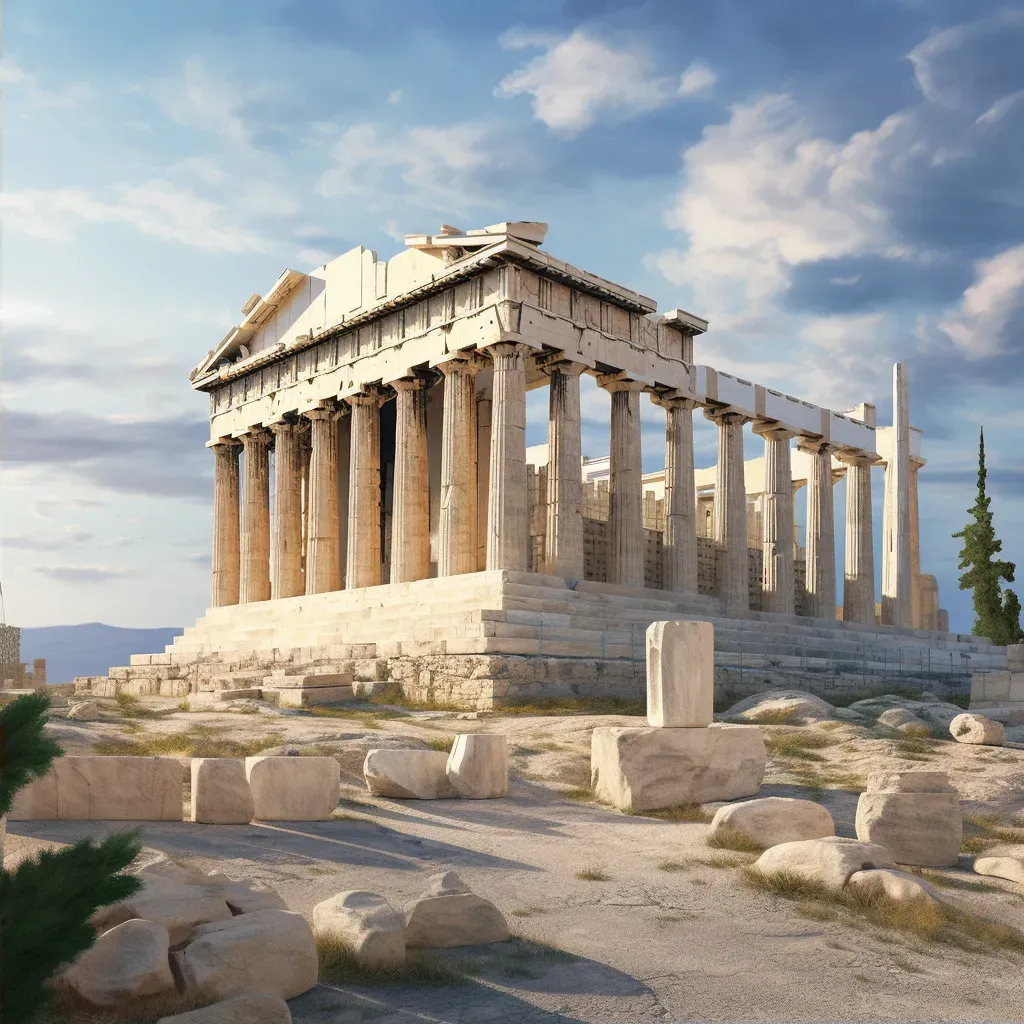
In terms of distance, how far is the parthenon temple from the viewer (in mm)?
24938

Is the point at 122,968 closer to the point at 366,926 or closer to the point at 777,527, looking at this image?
the point at 366,926

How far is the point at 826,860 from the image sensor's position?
30.3ft

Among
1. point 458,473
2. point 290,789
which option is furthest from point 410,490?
point 290,789

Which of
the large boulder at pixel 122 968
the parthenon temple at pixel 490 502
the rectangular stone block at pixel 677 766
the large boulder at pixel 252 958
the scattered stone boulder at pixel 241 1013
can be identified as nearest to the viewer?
the scattered stone boulder at pixel 241 1013

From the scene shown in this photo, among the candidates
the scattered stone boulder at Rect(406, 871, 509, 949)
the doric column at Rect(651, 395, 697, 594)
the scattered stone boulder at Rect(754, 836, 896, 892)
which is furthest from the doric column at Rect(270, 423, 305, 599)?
the scattered stone boulder at Rect(406, 871, 509, 949)

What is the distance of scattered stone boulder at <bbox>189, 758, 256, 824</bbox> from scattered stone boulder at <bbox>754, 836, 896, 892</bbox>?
4.88 m

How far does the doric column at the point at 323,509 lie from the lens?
33.0 m

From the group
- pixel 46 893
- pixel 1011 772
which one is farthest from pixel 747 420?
pixel 46 893

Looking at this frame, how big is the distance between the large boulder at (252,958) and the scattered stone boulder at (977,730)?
1190 cm

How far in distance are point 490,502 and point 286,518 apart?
1025 cm

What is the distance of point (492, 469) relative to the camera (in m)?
27.4

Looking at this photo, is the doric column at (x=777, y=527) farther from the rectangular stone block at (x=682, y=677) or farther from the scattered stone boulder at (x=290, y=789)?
the scattered stone boulder at (x=290, y=789)

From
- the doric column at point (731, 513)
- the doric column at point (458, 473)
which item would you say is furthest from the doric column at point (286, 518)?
the doric column at point (731, 513)

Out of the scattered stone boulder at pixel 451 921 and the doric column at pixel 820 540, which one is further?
the doric column at pixel 820 540
